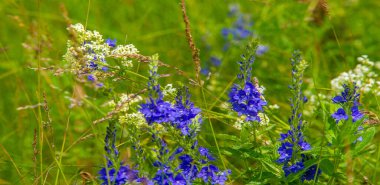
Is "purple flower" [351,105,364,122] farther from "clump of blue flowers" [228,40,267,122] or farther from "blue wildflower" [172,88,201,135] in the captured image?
"blue wildflower" [172,88,201,135]

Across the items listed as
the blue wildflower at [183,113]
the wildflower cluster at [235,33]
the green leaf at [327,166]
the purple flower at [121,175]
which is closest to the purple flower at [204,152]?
the blue wildflower at [183,113]

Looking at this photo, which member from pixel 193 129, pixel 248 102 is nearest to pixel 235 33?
pixel 248 102

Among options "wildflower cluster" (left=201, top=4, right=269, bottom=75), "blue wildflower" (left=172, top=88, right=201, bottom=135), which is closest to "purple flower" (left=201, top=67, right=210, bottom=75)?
"wildflower cluster" (left=201, top=4, right=269, bottom=75)

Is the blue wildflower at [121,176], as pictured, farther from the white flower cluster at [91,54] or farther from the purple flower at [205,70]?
the purple flower at [205,70]

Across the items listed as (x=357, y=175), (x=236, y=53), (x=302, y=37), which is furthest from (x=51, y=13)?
(x=357, y=175)

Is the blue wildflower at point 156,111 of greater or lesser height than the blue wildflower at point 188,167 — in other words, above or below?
above

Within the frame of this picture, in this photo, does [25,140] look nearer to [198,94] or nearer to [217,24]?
[198,94]
